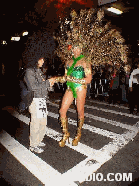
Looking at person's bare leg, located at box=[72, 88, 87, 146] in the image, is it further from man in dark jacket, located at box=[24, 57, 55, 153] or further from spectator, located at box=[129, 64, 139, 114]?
spectator, located at box=[129, 64, 139, 114]

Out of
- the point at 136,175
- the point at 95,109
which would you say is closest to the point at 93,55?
the point at 95,109

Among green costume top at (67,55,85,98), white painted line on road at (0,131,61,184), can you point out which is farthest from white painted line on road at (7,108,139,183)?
green costume top at (67,55,85,98)

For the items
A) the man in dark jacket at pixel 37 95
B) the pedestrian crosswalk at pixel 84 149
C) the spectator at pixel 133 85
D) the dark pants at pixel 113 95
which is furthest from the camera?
the dark pants at pixel 113 95

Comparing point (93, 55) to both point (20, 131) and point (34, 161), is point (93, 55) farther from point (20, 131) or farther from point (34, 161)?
point (34, 161)

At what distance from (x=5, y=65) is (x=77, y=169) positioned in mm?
20078

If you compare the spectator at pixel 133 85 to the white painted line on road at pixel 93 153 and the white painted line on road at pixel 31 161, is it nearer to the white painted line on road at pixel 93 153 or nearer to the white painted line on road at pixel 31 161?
the white painted line on road at pixel 93 153

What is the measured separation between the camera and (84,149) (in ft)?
11.1

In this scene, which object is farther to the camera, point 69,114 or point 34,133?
point 69,114

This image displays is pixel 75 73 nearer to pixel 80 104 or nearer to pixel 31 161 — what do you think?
pixel 80 104

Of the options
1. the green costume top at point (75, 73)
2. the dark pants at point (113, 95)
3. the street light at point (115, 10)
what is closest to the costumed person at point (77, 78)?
the green costume top at point (75, 73)

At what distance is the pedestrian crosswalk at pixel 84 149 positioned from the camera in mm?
2508

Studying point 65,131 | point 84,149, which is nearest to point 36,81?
point 65,131

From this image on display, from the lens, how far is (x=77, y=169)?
267 centimetres

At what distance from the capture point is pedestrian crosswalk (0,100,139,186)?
2508mm
